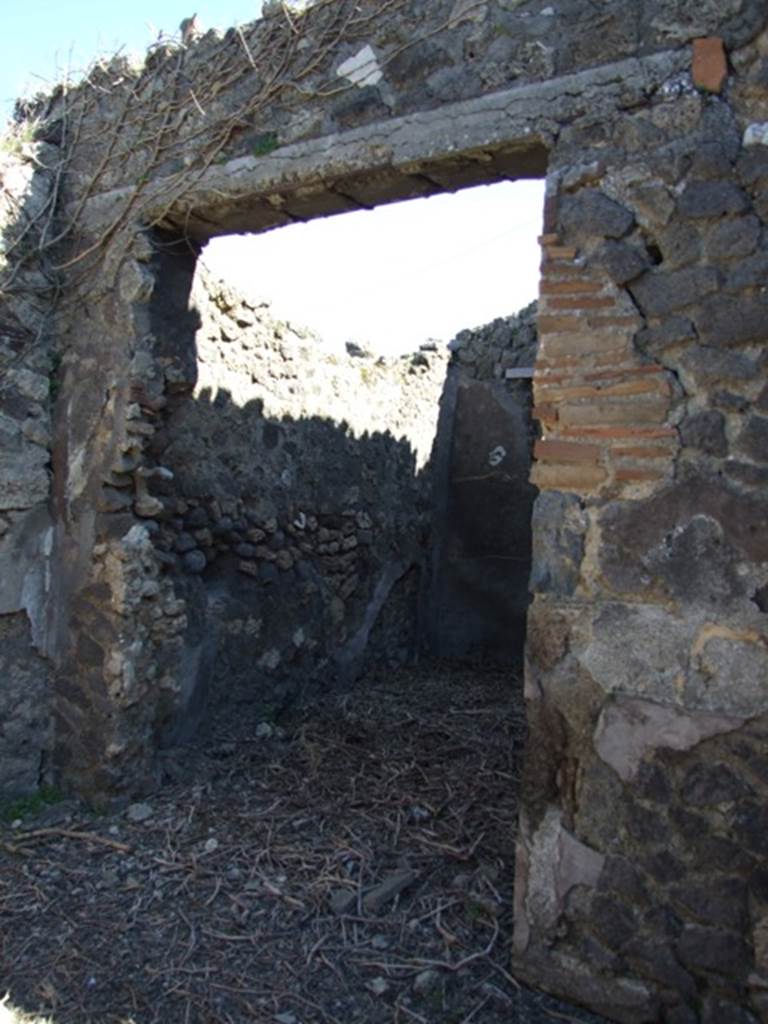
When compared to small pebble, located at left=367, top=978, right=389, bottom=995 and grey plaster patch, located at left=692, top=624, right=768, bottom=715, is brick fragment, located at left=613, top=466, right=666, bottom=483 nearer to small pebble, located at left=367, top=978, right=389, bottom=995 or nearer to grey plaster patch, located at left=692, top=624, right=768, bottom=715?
grey plaster patch, located at left=692, top=624, right=768, bottom=715

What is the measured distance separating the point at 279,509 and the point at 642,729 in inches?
97.9

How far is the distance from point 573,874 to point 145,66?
3.21 metres

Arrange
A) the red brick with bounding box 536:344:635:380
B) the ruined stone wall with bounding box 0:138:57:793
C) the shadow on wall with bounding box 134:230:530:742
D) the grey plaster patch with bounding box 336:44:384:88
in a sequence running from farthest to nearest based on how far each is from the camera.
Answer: the shadow on wall with bounding box 134:230:530:742, the ruined stone wall with bounding box 0:138:57:793, the grey plaster patch with bounding box 336:44:384:88, the red brick with bounding box 536:344:635:380

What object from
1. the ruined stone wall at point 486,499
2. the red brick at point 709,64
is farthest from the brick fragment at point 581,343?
the ruined stone wall at point 486,499

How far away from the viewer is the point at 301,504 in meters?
4.43

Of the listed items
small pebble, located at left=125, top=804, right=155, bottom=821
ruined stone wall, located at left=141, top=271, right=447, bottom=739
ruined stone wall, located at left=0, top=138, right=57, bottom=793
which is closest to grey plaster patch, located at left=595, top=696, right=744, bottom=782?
small pebble, located at left=125, top=804, right=155, bottom=821

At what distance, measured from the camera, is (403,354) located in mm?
6023

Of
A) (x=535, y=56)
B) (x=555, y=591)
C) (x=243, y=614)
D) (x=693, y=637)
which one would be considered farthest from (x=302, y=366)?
(x=693, y=637)

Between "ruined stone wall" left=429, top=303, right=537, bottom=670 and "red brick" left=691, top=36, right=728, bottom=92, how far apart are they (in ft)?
12.6

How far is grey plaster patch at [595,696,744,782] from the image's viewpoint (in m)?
2.02

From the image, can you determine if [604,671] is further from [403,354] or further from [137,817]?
[403,354]

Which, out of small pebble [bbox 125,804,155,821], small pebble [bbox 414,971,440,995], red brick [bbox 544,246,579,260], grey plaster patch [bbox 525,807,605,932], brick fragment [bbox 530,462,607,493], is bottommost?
small pebble [bbox 414,971,440,995]

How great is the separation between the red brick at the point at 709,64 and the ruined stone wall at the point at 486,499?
3.85 meters

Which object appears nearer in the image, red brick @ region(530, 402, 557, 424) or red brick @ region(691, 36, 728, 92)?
red brick @ region(691, 36, 728, 92)
